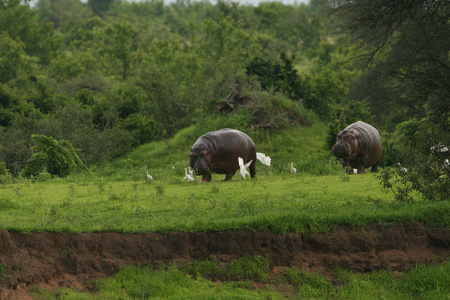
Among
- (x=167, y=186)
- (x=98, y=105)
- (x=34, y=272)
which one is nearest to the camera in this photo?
(x=34, y=272)

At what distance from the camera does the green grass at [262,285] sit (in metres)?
8.35

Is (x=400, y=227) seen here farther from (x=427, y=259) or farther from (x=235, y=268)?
(x=235, y=268)

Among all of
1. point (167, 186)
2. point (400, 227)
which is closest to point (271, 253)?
point (400, 227)

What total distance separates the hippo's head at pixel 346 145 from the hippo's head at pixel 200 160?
3.65m

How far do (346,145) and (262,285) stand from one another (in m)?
7.99

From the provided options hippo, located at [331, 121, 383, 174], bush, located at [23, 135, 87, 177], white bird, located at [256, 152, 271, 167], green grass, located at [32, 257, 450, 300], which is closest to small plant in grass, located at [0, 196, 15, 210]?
green grass, located at [32, 257, 450, 300]

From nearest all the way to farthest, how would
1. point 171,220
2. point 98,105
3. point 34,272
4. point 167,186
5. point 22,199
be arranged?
1. point 34,272
2. point 171,220
3. point 22,199
4. point 167,186
5. point 98,105

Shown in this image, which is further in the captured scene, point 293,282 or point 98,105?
point 98,105

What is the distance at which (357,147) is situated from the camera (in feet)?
54.9

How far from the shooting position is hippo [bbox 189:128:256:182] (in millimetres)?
14711

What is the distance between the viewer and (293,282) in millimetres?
9141

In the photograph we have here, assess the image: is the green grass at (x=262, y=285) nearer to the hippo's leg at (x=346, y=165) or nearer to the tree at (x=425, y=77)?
the tree at (x=425, y=77)

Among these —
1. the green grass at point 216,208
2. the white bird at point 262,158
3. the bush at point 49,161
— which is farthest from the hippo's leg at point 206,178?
the bush at point 49,161

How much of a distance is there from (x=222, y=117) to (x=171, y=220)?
14.8m
